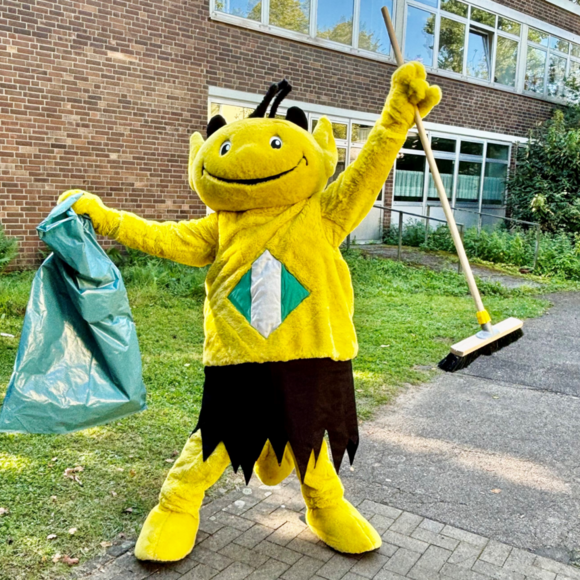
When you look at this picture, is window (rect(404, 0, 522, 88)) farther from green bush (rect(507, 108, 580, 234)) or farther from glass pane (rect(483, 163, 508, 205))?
glass pane (rect(483, 163, 508, 205))

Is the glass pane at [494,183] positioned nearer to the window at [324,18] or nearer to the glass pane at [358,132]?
the glass pane at [358,132]

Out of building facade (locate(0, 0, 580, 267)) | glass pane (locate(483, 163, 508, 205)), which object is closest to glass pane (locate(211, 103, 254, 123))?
Result: building facade (locate(0, 0, 580, 267))

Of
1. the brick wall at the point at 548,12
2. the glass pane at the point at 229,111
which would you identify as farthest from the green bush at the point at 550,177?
the glass pane at the point at 229,111

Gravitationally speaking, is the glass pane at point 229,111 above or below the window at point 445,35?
below

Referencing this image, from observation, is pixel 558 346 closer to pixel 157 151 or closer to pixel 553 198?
pixel 157 151

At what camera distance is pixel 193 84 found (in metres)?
10.1

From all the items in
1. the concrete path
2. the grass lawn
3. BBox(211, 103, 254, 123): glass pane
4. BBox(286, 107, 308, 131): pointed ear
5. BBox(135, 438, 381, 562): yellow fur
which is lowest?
the concrete path

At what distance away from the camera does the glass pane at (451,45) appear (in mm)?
14836

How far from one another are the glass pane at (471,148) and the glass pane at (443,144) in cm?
36

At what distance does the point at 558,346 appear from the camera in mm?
7062

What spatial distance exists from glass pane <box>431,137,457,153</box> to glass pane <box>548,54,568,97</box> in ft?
14.8

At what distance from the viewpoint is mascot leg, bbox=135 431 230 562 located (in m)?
2.84

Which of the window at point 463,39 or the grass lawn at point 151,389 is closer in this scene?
the grass lawn at point 151,389

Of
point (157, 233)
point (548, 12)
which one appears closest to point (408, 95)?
point (157, 233)
